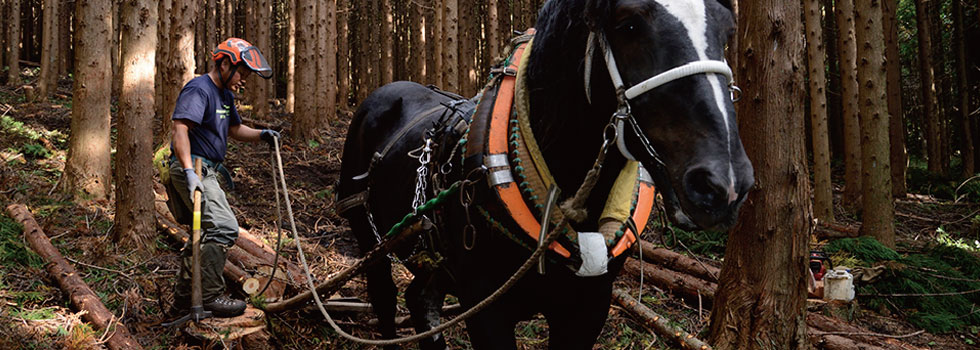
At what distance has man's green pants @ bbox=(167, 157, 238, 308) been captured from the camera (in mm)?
4215

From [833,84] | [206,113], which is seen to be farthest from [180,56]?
[833,84]

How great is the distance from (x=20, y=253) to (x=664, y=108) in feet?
20.2

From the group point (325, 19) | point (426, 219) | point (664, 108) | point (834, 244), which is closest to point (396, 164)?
point (426, 219)

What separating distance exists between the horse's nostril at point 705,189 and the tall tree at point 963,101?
61.3 ft

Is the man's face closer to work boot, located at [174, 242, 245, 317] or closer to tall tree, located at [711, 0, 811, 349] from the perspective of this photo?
work boot, located at [174, 242, 245, 317]

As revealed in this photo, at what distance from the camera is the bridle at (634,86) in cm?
162

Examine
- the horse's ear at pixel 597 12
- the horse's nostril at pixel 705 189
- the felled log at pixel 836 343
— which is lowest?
the felled log at pixel 836 343

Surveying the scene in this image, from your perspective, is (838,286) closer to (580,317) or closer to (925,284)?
(925,284)

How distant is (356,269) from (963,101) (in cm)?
1971

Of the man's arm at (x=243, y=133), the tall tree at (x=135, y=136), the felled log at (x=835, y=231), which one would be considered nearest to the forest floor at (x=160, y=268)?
the tall tree at (x=135, y=136)

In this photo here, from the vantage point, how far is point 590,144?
2131mm

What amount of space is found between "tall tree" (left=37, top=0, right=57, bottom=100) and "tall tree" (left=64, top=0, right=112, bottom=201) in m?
10.8

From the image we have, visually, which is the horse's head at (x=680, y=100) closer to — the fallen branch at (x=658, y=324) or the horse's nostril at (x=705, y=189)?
the horse's nostril at (x=705, y=189)

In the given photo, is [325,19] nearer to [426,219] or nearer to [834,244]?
[834,244]
